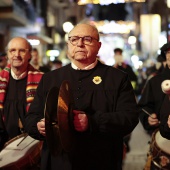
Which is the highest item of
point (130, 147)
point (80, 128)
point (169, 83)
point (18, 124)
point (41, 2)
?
point (41, 2)

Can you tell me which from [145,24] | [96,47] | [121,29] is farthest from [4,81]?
[121,29]

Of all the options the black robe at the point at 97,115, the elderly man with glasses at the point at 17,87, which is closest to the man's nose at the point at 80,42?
the black robe at the point at 97,115

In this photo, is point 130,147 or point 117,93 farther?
point 130,147

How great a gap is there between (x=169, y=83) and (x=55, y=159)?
3.96ft

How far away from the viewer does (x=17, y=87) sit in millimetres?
5363

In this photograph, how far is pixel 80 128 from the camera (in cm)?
327

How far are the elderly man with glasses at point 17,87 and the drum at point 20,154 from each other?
381 millimetres

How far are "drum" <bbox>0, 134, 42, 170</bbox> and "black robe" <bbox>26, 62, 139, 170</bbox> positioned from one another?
860 millimetres

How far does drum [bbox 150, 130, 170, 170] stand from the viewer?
14.6ft

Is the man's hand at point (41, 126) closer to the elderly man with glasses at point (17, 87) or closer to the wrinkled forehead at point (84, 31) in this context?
the wrinkled forehead at point (84, 31)

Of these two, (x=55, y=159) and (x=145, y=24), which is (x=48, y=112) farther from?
(x=145, y=24)

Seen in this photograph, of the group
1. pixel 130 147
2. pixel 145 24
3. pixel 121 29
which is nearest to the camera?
pixel 130 147

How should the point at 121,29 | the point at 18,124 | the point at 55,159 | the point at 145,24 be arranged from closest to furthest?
the point at 55,159
the point at 18,124
the point at 145,24
the point at 121,29

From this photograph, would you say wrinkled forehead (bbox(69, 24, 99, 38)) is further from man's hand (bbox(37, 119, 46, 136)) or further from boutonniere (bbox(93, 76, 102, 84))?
man's hand (bbox(37, 119, 46, 136))
